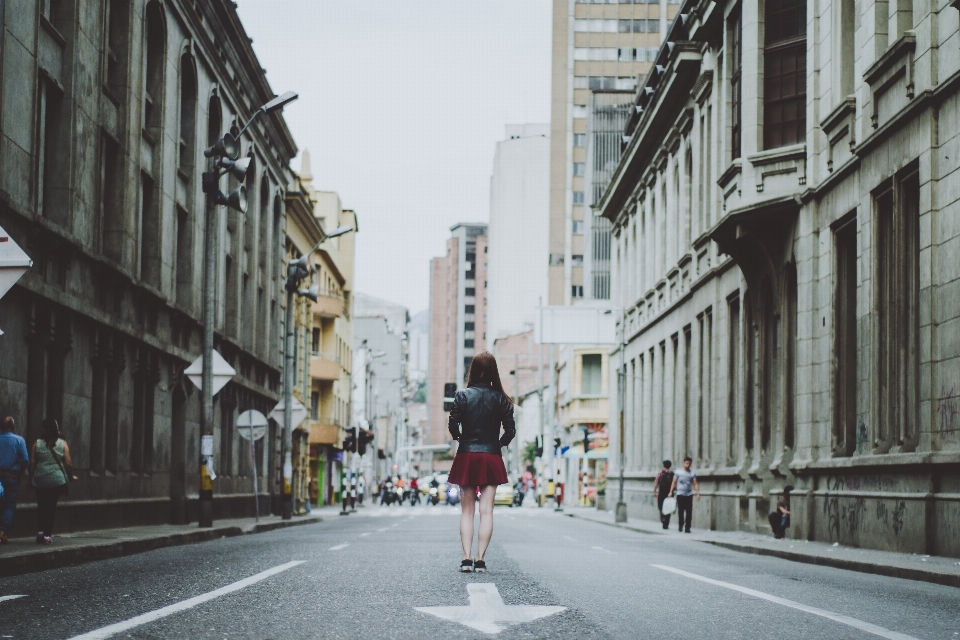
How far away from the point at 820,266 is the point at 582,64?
85309mm

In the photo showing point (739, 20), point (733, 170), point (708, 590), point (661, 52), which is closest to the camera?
point (708, 590)

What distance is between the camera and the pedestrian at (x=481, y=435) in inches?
475

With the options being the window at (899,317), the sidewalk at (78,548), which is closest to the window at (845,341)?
the window at (899,317)

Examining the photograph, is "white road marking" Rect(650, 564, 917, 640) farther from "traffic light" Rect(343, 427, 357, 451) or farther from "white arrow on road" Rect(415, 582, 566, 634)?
"traffic light" Rect(343, 427, 357, 451)

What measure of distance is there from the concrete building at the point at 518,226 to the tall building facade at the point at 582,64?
42.6 m

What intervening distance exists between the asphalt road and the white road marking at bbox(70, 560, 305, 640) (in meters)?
0.02

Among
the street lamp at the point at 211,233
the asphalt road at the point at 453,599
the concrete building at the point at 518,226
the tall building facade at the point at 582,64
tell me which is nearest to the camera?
the asphalt road at the point at 453,599

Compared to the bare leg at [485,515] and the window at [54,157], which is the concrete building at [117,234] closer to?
the window at [54,157]

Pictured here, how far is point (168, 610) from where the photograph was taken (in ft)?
29.8

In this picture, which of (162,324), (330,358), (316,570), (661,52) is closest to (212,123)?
(162,324)

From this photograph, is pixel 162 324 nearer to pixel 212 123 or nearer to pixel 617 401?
pixel 212 123

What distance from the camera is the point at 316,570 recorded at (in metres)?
13.2

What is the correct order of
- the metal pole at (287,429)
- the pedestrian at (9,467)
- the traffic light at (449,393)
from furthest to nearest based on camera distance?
the metal pole at (287,429)
the traffic light at (449,393)
the pedestrian at (9,467)

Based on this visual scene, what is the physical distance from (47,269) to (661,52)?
26783 millimetres
